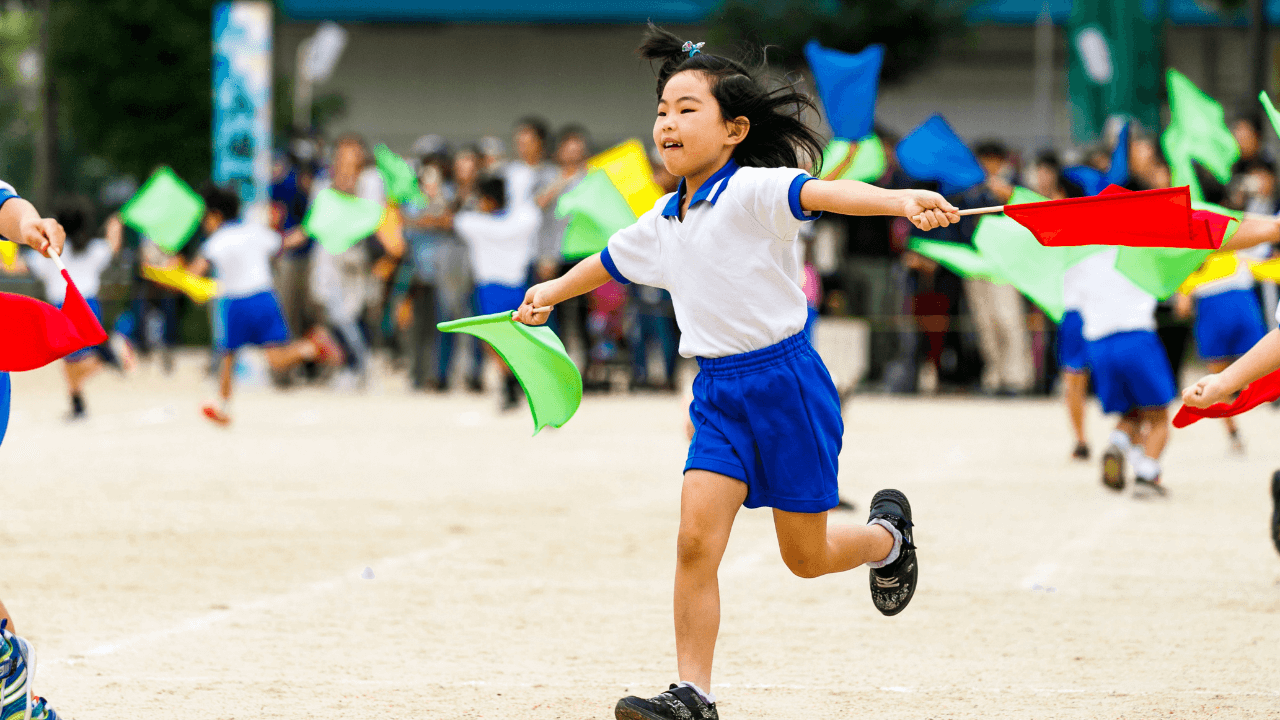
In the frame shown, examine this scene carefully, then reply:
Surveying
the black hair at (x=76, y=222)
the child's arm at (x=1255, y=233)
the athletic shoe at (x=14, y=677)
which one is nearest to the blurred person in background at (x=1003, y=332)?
the black hair at (x=76, y=222)

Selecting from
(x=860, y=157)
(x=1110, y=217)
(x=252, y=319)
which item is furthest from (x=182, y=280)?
(x=1110, y=217)

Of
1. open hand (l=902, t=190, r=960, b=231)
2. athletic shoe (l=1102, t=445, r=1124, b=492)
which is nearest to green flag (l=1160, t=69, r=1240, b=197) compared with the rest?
athletic shoe (l=1102, t=445, r=1124, b=492)

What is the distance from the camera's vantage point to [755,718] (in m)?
4.00

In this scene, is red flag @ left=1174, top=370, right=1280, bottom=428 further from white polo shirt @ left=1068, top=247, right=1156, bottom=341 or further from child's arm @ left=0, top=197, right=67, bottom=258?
white polo shirt @ left=1068, top=247, right=1156, bottom=341

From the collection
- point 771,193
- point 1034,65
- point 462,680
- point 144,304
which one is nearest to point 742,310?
point 771,193

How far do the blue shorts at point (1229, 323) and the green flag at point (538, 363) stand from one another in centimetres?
619

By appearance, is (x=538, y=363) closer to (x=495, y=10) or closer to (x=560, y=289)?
(x=560, y=289)

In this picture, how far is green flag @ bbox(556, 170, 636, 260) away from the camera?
9.63 m

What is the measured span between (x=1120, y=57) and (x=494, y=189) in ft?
41.5

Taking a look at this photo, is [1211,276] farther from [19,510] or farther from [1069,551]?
[19,510]

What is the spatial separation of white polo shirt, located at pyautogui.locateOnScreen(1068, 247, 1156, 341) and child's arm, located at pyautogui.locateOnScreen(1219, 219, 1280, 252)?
131 inches

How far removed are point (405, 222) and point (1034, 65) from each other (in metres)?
24.5

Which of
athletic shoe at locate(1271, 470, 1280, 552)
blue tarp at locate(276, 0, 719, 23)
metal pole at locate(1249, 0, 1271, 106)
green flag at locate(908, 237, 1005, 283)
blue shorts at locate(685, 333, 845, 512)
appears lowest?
athletic shoe at locate(1271, 470, 1280, 552)

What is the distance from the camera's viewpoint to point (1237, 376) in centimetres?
425
